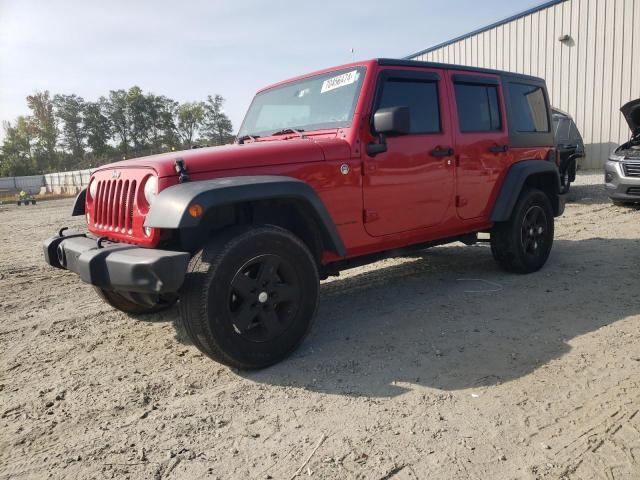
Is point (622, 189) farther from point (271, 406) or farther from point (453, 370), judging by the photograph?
point (271, 406)

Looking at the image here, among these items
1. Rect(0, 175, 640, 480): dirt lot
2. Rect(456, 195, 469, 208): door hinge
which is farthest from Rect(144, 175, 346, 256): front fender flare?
Rect(456, 195, 469, 208): door hinge

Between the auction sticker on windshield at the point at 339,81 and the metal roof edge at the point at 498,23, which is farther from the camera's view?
the metal roof edge at the point at 498,23

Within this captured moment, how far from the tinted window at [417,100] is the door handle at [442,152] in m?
0.17

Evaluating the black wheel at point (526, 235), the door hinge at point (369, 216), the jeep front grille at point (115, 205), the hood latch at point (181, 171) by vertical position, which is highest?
the hood latch at point (181, 171)

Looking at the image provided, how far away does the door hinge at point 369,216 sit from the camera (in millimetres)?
3491

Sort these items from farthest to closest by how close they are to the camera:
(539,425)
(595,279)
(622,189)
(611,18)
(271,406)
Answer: (611,18)
(622,189)
(595,279)
(271,406)
(539,425)

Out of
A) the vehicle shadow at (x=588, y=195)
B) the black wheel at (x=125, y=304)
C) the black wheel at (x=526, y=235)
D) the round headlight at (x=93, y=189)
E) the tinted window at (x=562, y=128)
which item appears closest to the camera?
the round headlight at (x=93, y=189)

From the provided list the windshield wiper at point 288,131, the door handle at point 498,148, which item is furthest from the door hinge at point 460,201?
the windshield wiper at point 288,131

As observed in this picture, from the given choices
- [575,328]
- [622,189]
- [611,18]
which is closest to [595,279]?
[575,328]

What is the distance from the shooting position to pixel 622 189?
28.6 feet

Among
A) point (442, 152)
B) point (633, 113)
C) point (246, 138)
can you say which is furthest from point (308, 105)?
point (633, 113)

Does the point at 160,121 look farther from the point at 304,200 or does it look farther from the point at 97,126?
the point at 304,200

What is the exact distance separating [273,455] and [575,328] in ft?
8.05

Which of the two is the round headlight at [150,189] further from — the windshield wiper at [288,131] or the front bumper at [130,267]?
the windshield wiper at [288,131]
